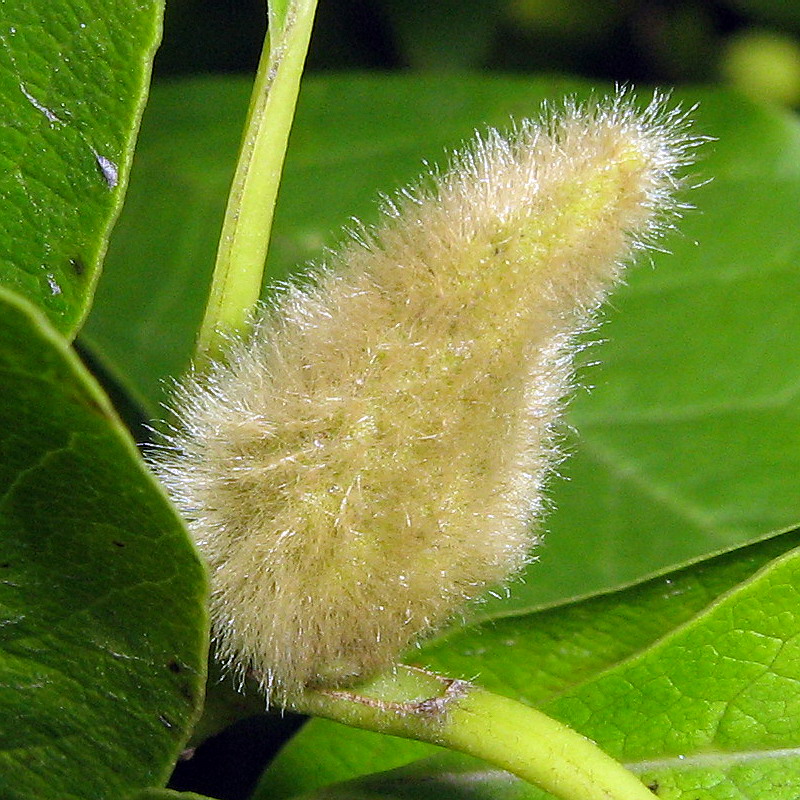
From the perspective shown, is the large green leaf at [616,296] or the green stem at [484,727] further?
the large green leaf at [616,296]

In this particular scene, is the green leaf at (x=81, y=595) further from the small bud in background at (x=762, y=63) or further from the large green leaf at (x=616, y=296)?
the small bud in background at (x=762, y=63)

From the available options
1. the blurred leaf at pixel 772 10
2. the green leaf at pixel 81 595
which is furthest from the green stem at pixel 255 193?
the blurred leaf at pixel 772 10

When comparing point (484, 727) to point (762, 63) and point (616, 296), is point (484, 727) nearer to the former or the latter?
point (616, 296)

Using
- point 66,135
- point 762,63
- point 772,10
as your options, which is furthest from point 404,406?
point 762,63

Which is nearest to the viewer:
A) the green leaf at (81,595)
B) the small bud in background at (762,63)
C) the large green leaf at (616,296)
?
the green leaf at (81,595)

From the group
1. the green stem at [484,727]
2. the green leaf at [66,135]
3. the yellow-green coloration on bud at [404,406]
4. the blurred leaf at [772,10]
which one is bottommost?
the green stem at [484,727]

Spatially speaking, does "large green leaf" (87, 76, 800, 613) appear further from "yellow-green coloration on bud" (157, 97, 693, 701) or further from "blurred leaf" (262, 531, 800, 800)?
"yellow-green coloration on bud" (157, 97, 693, 701)

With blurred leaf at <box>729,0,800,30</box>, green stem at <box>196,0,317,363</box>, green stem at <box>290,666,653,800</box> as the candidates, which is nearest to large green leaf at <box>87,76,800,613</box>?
blurred leaf at <box>729,0,800,30</box>
